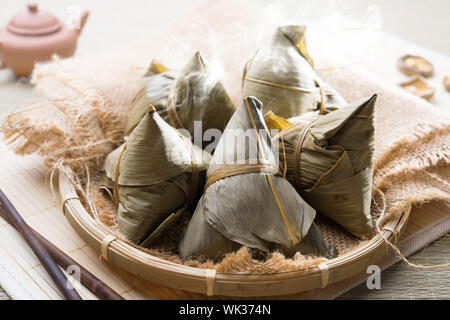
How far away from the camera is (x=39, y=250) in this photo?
2.99ft

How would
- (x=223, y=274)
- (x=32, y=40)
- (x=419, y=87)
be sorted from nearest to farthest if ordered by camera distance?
(x=223, y=274) → (x=419, y=87) → (x=32, y=40)

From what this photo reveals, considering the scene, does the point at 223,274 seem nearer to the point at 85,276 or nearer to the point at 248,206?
the point at 248,206

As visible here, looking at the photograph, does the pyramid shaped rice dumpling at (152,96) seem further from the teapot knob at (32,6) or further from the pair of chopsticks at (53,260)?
the teapot knob at (32,6)

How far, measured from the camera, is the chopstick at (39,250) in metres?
0.84

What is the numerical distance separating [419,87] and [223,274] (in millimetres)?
1048

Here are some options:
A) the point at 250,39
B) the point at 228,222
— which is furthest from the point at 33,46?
the point at 228,222

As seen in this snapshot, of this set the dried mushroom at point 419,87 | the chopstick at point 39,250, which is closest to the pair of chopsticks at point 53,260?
the chopstick at point 39,250

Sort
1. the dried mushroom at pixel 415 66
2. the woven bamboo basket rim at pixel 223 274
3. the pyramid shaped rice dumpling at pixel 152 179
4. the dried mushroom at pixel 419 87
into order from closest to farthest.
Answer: the woven bamboo basket rim at pixel 223 274 < the pyramid shaped rice dumpling at pixel 152 179 < the dried mushroom at pixel 419 87 < the dried mushroom at pixel 415 66

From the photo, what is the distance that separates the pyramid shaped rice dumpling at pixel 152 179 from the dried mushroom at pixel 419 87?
34.7 inches

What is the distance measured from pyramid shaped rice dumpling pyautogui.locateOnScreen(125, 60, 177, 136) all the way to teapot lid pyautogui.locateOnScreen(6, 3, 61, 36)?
77 cm

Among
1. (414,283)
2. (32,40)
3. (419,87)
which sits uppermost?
(32,40)

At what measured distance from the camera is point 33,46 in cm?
170

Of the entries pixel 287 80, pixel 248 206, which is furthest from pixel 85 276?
pixel 287 80

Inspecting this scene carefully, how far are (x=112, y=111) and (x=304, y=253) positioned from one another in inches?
25.4
